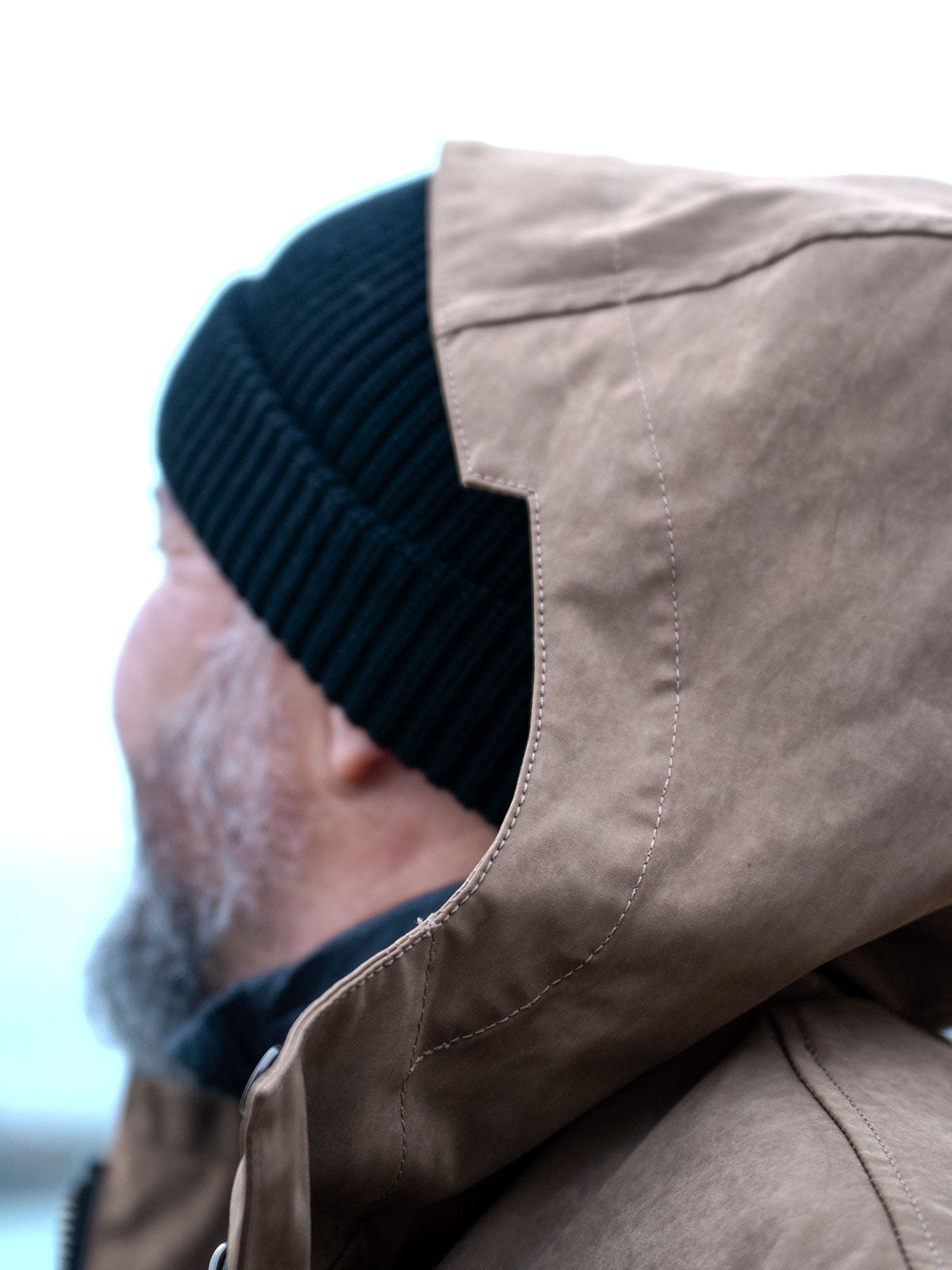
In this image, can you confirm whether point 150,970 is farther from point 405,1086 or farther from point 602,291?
point 602,291

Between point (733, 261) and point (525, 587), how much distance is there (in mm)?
382

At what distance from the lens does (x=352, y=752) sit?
3.96ft

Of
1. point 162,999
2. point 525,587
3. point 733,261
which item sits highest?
point 733,261

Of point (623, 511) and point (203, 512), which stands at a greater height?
point (623, 511)

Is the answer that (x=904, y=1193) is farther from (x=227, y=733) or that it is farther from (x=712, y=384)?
(x=227, y=733)

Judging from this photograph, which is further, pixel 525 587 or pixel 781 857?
pixel 525 587

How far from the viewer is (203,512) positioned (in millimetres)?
1358

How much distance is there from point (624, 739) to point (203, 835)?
2.44ft

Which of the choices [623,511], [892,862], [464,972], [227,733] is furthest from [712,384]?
[227,733]

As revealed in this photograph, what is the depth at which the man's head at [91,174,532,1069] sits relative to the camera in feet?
3.76

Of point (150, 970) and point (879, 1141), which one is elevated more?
point (879, 1141)

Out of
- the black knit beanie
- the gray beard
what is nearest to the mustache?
the gray beard

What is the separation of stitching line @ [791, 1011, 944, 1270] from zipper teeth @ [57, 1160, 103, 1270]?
3.19 ft

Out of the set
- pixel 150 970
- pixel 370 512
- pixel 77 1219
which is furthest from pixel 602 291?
pixel 77 1219
